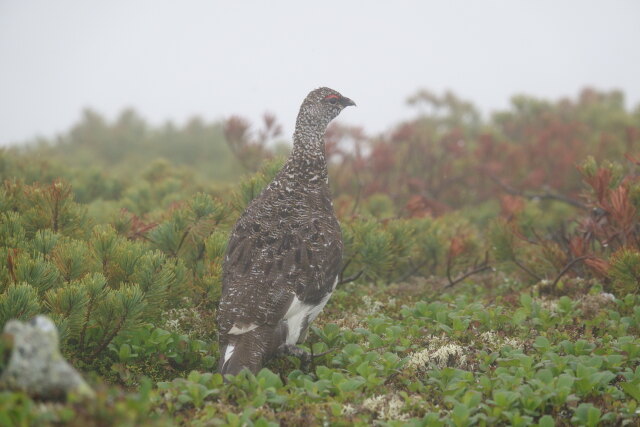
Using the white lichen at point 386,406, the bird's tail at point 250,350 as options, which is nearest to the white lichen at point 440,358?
the white lichen at point 386,406

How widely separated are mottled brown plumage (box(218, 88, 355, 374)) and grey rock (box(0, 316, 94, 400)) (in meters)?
2.09

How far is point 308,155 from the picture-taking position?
624 centimetres

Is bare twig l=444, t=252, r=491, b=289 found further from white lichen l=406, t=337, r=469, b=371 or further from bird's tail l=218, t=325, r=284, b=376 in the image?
bird's tail l=218, t=325, r=284, b=376

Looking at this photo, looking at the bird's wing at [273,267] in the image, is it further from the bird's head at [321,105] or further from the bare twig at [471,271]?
the bare twig at [471,271]

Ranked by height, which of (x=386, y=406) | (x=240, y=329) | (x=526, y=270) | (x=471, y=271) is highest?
(x=526, y=270)

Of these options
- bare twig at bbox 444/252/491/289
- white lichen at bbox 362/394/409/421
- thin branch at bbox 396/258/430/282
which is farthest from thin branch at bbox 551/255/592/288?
white lichen at bbox 362/394/409/421

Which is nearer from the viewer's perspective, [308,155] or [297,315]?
[297,315]

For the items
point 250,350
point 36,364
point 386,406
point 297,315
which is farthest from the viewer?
point 297,315

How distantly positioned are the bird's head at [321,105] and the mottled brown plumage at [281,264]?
0.20m

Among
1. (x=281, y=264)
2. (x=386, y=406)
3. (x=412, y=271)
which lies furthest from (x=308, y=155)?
(x=412, y=271)

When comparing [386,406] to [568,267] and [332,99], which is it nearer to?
[332,99]

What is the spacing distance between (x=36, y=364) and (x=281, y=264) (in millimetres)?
2770

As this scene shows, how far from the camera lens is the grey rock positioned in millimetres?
2803

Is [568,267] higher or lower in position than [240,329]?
higher
